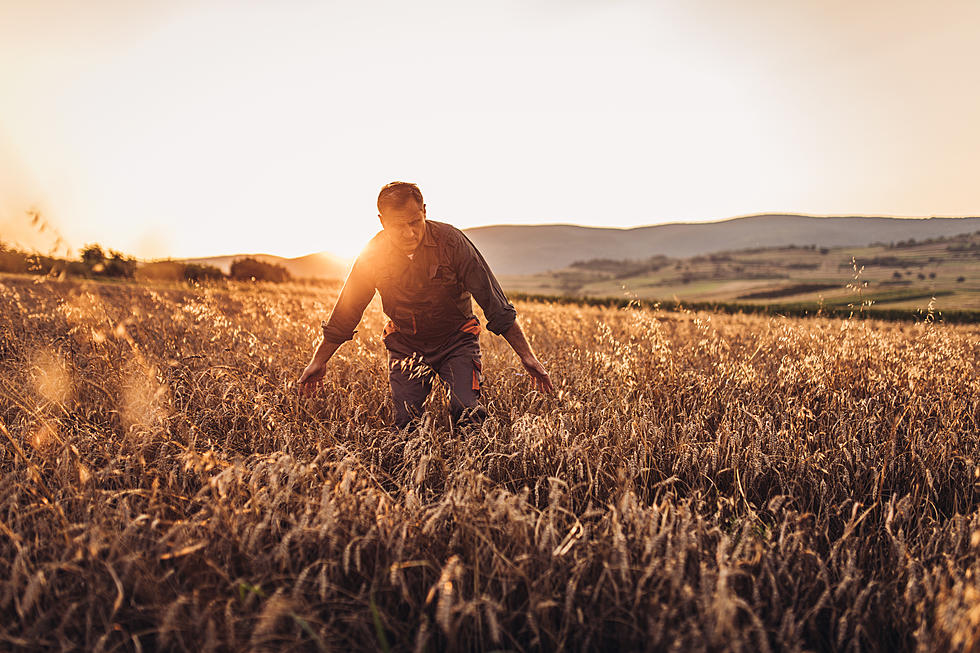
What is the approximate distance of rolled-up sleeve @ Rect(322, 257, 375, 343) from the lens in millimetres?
3574

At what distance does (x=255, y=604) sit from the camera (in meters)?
1.68

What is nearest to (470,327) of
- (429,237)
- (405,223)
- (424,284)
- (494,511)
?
(424,284)

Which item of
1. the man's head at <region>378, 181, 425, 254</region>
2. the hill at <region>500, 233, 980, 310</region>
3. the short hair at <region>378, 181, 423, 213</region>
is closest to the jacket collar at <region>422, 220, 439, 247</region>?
the man's head at <region>378, 181, 425, 254</region>

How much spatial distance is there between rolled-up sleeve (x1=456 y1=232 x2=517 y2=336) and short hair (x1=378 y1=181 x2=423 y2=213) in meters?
0.54

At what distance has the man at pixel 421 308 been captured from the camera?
341cm

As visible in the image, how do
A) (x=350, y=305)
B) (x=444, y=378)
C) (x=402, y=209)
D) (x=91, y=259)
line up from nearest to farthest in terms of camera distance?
(x=402, y=209) < (x=350, y=305) < (x=444, y=378) < (x=91, y=259)

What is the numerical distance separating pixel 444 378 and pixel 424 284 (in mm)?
742

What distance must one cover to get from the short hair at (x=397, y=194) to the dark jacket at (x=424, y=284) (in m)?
0.37

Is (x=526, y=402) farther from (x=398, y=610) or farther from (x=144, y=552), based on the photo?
(x=144, y=552)

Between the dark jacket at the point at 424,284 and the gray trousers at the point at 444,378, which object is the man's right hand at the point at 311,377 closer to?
the dark jacket at the point at 424,284

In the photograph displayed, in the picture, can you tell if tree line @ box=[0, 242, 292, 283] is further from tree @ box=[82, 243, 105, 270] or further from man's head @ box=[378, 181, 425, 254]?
man's head @ box=[378, 181, 425, 254]

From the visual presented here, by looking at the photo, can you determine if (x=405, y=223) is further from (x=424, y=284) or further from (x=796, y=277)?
(x=796, y=277)

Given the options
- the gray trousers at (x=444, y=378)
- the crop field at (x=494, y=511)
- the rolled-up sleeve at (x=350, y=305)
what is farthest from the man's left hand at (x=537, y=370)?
the rolled-up sleeve at (x=350, y=305)

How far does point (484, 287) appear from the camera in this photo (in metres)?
3.60
